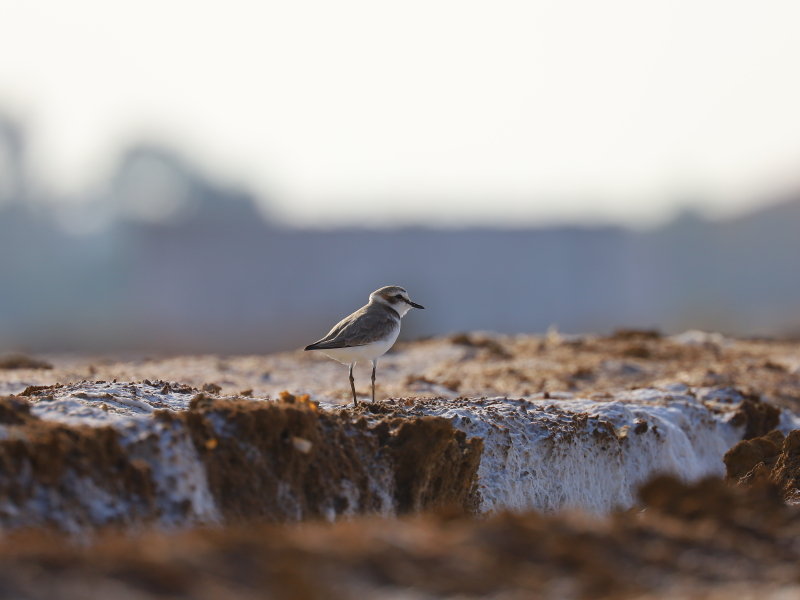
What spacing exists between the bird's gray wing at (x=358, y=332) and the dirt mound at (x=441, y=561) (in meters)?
3.57

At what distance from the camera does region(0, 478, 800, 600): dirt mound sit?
273 centimetres

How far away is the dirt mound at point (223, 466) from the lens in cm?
403

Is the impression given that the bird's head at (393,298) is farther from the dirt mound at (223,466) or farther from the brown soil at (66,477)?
the brown soil at (66,477)

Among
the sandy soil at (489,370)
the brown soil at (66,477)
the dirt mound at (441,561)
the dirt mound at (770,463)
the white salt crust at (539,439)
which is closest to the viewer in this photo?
the dirt mound at (441,561)

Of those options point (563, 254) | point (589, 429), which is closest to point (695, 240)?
point (563, 254)

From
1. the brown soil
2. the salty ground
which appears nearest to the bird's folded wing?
the salty ground

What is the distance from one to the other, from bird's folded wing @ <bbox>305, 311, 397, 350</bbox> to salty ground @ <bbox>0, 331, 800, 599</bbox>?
75cm

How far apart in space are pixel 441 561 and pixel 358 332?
4.25 m

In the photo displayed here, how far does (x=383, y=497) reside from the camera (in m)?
5.29

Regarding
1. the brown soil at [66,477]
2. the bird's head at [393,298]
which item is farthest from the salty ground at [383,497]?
the bird's head at [393,298]

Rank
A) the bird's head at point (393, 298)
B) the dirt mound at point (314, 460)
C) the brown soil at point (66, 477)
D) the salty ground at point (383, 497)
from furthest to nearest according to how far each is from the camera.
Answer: the bird's head at point (393, 298) < the dirt mound at point (314, 460) < the brown soil at point (66, 477) < the salty ground at point (383, 497)

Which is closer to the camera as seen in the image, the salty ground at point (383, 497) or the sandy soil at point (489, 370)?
the salty ground at point (383, 497)

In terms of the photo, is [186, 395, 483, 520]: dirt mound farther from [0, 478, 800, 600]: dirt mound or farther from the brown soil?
[0, 478, 800, 600]: dirt mound

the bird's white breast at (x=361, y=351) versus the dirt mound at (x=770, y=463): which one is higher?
the bird's white breast at (x=361, y=351)
